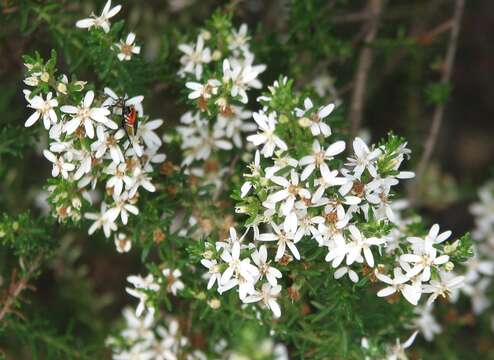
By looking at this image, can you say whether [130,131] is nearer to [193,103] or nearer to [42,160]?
[193,103]

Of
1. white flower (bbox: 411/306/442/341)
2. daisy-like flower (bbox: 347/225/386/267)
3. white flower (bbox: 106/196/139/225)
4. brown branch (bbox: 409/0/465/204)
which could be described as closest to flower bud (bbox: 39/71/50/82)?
white flower (bbox: 106/196/139/225)

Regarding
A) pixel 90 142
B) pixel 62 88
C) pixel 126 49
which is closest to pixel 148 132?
pixel 90 142

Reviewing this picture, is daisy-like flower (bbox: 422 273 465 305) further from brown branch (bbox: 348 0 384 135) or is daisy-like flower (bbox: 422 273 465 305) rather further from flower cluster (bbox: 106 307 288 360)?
brown branch (bbox: 348 0 384 135)

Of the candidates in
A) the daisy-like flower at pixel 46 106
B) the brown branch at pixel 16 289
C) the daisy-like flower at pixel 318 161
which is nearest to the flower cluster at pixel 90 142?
the daisy-like flower at pixel 46 106

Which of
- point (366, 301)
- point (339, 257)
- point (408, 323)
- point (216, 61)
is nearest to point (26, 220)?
point (216, 61)

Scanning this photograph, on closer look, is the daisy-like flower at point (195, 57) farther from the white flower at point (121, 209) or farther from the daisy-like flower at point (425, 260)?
the daisy-like flower at point (425, 260)

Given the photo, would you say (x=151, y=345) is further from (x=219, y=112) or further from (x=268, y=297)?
(x=219, y=112)
